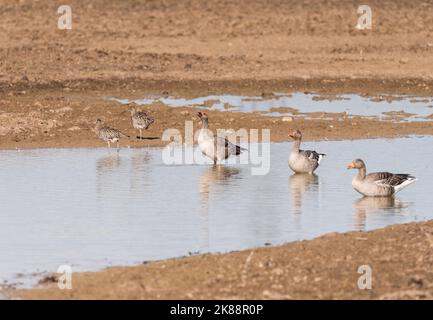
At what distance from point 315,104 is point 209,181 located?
10.3m

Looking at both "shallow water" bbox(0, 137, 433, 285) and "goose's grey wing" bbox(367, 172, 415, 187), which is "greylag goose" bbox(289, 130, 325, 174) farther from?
"goose's grey wing" bbox(367, 172, 415, 187)

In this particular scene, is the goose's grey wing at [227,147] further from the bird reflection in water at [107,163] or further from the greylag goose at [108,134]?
the greylag goose at [108,134]

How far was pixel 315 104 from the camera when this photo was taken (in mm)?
27641

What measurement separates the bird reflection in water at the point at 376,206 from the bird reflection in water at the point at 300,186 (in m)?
0.73

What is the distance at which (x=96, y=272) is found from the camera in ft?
37.9

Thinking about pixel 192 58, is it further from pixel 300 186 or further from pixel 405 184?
pixel 405 184

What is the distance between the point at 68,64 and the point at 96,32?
493cm

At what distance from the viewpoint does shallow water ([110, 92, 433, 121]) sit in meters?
25.9

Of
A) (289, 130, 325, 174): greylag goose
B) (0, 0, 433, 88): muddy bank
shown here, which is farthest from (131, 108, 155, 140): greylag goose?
(0, 0, 433, 88): muddy bank

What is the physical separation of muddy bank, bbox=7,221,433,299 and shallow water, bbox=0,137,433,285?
76 cm

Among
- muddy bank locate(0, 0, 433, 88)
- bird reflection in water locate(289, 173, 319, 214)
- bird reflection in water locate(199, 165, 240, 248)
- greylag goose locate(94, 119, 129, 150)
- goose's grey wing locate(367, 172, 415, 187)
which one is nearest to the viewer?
bird reflection in water locate(199, 165, 240, 248)

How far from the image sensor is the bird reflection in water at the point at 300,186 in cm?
1577

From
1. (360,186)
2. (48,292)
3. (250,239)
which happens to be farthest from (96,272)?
(360,186)

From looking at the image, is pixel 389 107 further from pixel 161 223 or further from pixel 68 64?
pixel 161 223
